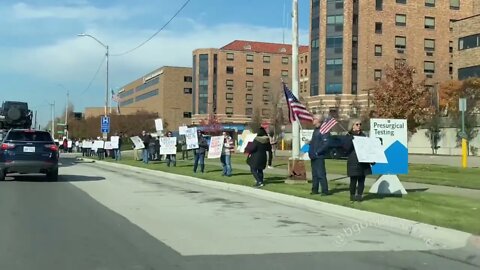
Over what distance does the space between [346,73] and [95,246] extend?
73.6 metres

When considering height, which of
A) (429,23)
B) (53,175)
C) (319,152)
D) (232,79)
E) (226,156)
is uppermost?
(429,23)

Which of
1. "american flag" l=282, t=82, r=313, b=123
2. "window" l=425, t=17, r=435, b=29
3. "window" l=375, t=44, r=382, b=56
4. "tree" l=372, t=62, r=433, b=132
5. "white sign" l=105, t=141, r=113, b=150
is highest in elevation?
"window" l=425, t=17, r=435, b=29

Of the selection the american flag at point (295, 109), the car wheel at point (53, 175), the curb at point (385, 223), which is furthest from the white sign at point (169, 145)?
the curb at point (385, 223)

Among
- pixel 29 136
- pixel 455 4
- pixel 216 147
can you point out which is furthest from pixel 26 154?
pixel 455 4

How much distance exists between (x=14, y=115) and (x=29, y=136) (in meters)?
12.1

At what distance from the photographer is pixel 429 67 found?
265 ft

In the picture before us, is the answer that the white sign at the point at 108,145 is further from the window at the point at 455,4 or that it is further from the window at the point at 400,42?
the window at the point at 455,4

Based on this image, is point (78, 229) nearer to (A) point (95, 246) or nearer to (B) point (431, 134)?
(A) point (95, 246)

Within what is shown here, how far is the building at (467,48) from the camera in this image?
2227 inches

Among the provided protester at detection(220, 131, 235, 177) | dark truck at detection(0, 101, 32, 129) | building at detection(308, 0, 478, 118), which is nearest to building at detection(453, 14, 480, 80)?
building at detection(308, 0, 478, 118)

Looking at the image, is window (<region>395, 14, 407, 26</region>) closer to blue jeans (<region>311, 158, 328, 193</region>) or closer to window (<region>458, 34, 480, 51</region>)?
window (<region>458, 34, 480, 51</region>)

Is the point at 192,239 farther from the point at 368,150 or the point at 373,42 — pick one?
the point at 373,42

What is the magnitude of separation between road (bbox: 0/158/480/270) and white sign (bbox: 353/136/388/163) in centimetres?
166

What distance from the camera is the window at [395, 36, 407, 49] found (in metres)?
79.0
